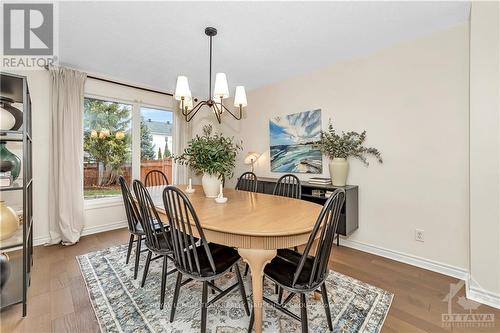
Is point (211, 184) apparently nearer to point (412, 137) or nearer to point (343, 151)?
point (343, 151)

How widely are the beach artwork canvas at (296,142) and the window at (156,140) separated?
6.67 ft

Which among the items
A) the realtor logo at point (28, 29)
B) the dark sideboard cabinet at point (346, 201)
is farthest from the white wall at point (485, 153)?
the realtor logo at point (28, 29)

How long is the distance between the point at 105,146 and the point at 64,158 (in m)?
0.66

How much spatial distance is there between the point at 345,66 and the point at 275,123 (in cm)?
132

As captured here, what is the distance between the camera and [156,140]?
13.6 ft

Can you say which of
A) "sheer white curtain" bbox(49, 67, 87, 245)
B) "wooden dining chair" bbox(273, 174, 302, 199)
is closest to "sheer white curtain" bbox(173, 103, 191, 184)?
"sheer white curtain" bbox(49, 67, 87, 245)

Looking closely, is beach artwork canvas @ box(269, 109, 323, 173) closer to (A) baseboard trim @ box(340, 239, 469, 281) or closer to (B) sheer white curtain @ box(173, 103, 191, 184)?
(A) baseboard trim @ box(340, 239, 469, 281)

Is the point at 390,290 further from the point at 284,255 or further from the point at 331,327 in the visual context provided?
the point at 284,255

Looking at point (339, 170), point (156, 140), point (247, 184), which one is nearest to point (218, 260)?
point (247, 184)

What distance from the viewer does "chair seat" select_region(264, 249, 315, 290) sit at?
1313 mm

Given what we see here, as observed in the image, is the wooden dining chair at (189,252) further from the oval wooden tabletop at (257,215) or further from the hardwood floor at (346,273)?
the hardwood floor at (346,273)

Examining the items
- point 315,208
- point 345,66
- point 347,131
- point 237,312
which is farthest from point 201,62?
point 237,312

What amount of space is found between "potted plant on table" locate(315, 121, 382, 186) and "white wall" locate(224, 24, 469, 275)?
101 mm

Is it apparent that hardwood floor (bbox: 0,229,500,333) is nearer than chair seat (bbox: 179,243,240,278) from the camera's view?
No
